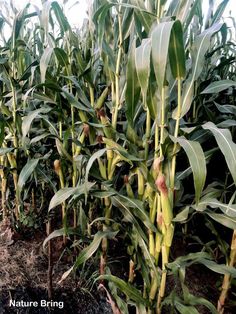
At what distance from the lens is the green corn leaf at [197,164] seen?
1.92 ft

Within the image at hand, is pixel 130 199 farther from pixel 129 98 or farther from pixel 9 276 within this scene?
pixel 9 276

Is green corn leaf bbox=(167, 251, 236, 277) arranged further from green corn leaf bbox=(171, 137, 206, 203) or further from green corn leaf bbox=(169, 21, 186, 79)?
green corn leaf bbox=(169, 21, 186, 79)

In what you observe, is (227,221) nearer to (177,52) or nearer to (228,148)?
(228,148)

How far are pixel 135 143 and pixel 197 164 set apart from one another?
0.84 feet

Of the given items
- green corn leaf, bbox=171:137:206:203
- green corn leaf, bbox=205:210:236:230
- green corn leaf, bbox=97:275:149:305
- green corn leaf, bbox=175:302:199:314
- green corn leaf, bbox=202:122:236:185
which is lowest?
green corn leaf, bbox=175:302:199:314

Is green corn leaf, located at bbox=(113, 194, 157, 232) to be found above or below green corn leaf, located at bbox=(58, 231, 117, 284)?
above

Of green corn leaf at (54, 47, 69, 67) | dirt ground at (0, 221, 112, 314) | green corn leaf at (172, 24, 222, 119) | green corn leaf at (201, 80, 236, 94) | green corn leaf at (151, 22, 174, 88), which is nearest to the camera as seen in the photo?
green corn leaf at (151, 22, 174, 88)

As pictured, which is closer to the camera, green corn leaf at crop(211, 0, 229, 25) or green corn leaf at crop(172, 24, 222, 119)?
green corn leaf at crop(172, 24, 222, 119)

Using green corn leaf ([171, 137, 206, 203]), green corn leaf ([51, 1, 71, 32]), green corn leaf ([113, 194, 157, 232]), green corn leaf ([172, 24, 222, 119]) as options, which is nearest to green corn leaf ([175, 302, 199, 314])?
green corn leaf ([113, 194, 157, 232])

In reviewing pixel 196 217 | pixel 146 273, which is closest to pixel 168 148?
pixel 146 273

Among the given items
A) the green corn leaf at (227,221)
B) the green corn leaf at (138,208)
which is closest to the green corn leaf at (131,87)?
the green corn leaf at (138,208)

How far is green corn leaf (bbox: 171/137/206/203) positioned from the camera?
0.59m

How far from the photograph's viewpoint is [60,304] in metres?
1.01

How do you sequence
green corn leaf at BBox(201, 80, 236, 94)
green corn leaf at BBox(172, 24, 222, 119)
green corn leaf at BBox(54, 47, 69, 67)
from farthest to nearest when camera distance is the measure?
green corn leaf at BBox(54, 47, 69, 67) → green corn leaf at BBox(201, 80, 236, 94) → green corn leaf at BBox(172, 24, 222, 119)
